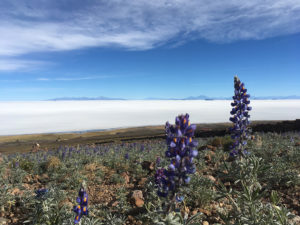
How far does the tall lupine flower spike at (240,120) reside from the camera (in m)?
3.35

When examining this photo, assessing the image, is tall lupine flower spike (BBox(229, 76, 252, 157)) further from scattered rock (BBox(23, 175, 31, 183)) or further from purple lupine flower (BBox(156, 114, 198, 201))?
scattered rock (BBox(23, 175, 31, 183))

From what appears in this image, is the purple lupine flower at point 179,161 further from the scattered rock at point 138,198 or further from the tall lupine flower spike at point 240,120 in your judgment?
the scattered rock at point 138,198

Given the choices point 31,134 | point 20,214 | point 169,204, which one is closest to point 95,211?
point 20,214

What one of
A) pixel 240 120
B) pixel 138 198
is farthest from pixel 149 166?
pixel 240 120

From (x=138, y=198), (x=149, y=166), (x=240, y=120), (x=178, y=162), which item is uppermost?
(x=240, y=120)

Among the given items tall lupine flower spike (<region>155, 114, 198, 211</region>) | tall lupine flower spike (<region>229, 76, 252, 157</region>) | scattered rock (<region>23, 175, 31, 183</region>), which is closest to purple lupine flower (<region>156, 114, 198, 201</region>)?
tall lupine flower spike (<region>155, 114, 198, 211</region>)

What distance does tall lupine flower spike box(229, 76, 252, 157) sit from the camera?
335 cm

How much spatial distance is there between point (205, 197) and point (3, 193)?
370 cm

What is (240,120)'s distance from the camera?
344 centimetres

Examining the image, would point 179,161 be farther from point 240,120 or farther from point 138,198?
point 138,198

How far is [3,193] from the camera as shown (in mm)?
3822

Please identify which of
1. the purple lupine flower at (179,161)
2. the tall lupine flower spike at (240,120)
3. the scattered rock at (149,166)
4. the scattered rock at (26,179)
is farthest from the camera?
the scattered rock at (149,166)

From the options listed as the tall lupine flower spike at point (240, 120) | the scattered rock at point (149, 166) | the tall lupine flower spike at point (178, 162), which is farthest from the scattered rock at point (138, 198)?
the tall lupine flower spike at point (178, 162)

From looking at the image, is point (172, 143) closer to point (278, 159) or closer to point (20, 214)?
point (20, 214)
